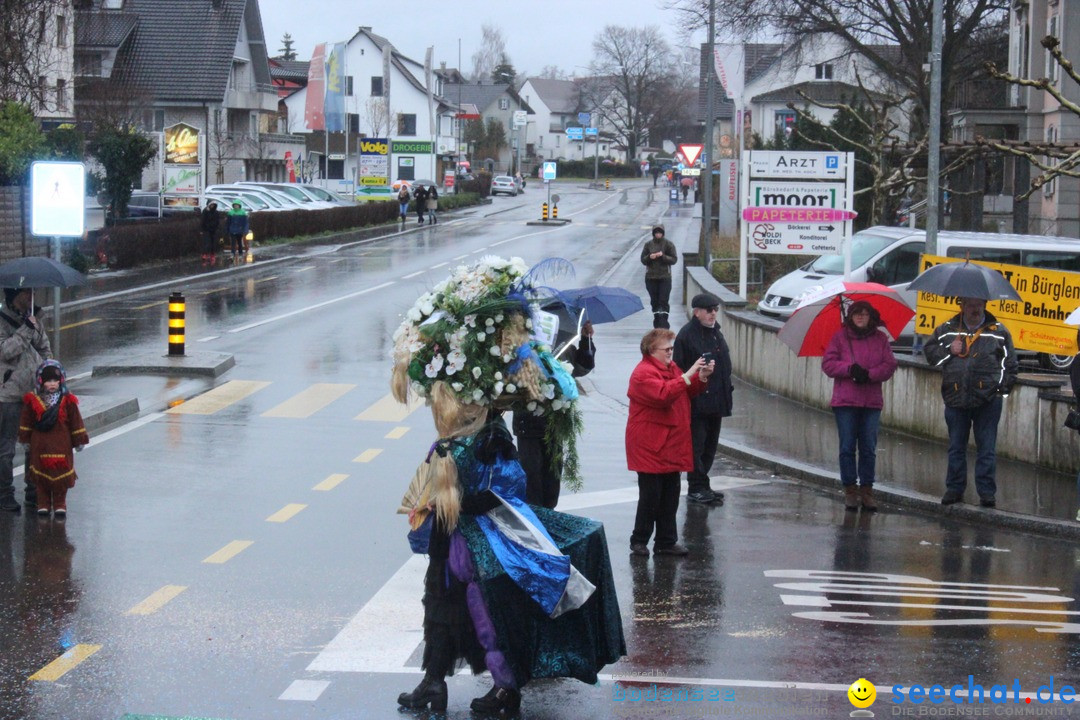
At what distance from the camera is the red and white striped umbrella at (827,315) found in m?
11.3

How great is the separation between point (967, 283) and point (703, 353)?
2.11 meters

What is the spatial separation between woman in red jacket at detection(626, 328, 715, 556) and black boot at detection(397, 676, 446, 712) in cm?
320

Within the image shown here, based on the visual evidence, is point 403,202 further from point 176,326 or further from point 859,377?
point 859,377

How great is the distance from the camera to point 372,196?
69.8m

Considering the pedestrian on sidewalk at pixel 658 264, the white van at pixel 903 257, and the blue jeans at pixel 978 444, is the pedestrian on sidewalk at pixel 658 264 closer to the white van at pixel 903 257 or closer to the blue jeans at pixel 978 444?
the white van at pixel 903 257

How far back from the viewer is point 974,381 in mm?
10617

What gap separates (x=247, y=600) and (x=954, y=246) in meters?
15.2

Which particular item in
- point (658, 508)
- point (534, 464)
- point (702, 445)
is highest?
point (534, 464)

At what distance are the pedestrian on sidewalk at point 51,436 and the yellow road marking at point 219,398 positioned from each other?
4827 mm

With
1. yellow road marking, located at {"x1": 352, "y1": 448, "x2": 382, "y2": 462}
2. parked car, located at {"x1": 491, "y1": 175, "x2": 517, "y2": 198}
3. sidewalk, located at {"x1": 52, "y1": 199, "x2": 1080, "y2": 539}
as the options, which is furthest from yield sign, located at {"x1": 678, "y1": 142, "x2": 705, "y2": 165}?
parked car, located at {"x1": 491, "y1": 175, "x2": 517, "y2": 198}

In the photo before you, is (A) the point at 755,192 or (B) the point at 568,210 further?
(B) the point at 568,210

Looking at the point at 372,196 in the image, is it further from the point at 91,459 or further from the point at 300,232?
the point at 91,459

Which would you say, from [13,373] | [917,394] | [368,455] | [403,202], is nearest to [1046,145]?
[917,394]

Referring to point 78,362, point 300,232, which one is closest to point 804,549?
point 78,362
